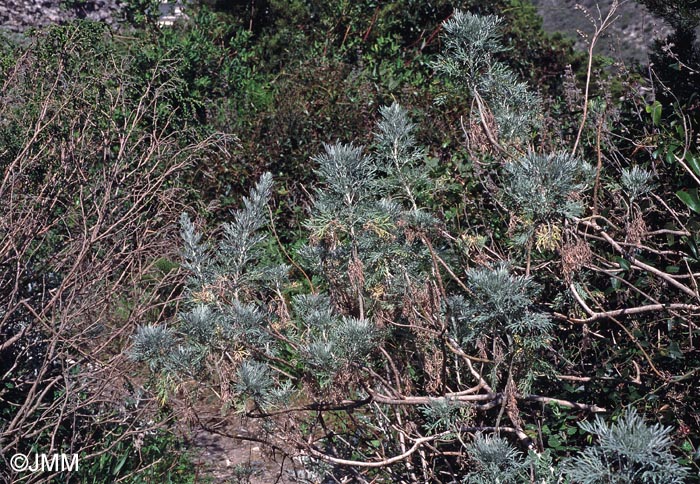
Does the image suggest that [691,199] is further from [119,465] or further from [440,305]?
[119,465]

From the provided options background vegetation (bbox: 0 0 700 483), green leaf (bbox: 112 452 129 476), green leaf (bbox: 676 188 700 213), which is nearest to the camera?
background vegetation (bbox: 0 0 700 483)

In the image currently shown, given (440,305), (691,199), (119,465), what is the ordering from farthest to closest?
(119,465) < (440,305) < (691,199)

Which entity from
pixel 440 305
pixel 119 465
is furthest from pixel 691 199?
pixel 119 465

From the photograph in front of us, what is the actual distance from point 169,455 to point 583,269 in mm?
2476

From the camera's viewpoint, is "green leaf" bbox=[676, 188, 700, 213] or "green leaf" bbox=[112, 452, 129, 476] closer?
"green leaf" bbox=[676, 188, 700, 213]

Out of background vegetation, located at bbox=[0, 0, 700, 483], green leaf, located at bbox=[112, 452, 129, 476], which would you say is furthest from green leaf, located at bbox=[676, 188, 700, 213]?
green leaf, located at bbox=[112, 452, 129, 476]

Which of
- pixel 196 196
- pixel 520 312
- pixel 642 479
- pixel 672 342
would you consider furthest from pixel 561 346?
pixel 196 196

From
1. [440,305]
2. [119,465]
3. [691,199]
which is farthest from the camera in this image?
[119,465]

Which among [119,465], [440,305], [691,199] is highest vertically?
[691,199]

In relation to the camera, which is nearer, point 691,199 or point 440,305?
point 691,199

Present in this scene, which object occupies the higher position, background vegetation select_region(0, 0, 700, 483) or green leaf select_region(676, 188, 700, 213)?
green leaf select_region(676, 188, 700, 213)

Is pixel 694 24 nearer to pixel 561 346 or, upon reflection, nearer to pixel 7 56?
pixel 561 346

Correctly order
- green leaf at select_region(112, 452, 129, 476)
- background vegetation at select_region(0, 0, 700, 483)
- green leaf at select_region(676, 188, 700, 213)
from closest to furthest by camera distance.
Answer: background vegetation at select_region(0, 0, 700, 483), green leaf at select_region(676, 188, 700, 213), green leaf at select_region(112, 452, 129, 476)

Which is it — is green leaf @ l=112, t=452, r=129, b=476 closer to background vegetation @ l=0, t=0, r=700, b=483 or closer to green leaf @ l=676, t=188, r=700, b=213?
background vegetation @ l=0, t=0, r=700, b=483
